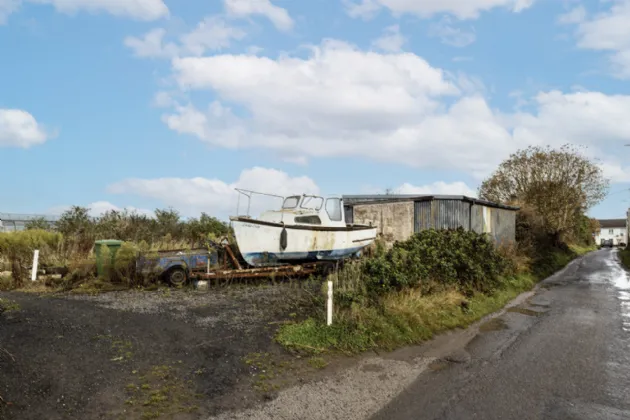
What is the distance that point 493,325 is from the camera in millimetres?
9977

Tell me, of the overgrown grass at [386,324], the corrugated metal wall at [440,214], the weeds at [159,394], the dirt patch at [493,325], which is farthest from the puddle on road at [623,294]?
the weeds at [159,394]

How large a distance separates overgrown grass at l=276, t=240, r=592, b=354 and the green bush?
0.84 ft

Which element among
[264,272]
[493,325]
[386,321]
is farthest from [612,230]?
[386,321]

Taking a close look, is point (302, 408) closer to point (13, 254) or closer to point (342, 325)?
point (342, 325)

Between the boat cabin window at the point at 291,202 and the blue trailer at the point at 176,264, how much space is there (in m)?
3.33

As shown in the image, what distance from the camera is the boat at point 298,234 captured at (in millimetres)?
13758

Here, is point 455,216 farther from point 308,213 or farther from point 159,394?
point 159,394

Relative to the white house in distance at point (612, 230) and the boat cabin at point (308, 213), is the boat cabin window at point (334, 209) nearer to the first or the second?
the boat cabin at point (308, 213)

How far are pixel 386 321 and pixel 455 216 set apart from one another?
12641 millimetres

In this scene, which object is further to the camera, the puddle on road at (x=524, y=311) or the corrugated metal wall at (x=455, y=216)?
the corrugated metal wall at (x=455, y=216)

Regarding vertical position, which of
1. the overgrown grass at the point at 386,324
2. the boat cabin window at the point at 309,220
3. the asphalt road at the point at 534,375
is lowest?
the asphalt road at the point at 534,375

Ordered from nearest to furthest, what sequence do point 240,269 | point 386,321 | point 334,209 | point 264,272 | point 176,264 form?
point 386,321
point 176,264
point 240,269
point 264,272
point 334,209

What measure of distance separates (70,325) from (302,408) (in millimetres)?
4482

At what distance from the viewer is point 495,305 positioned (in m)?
12.0
